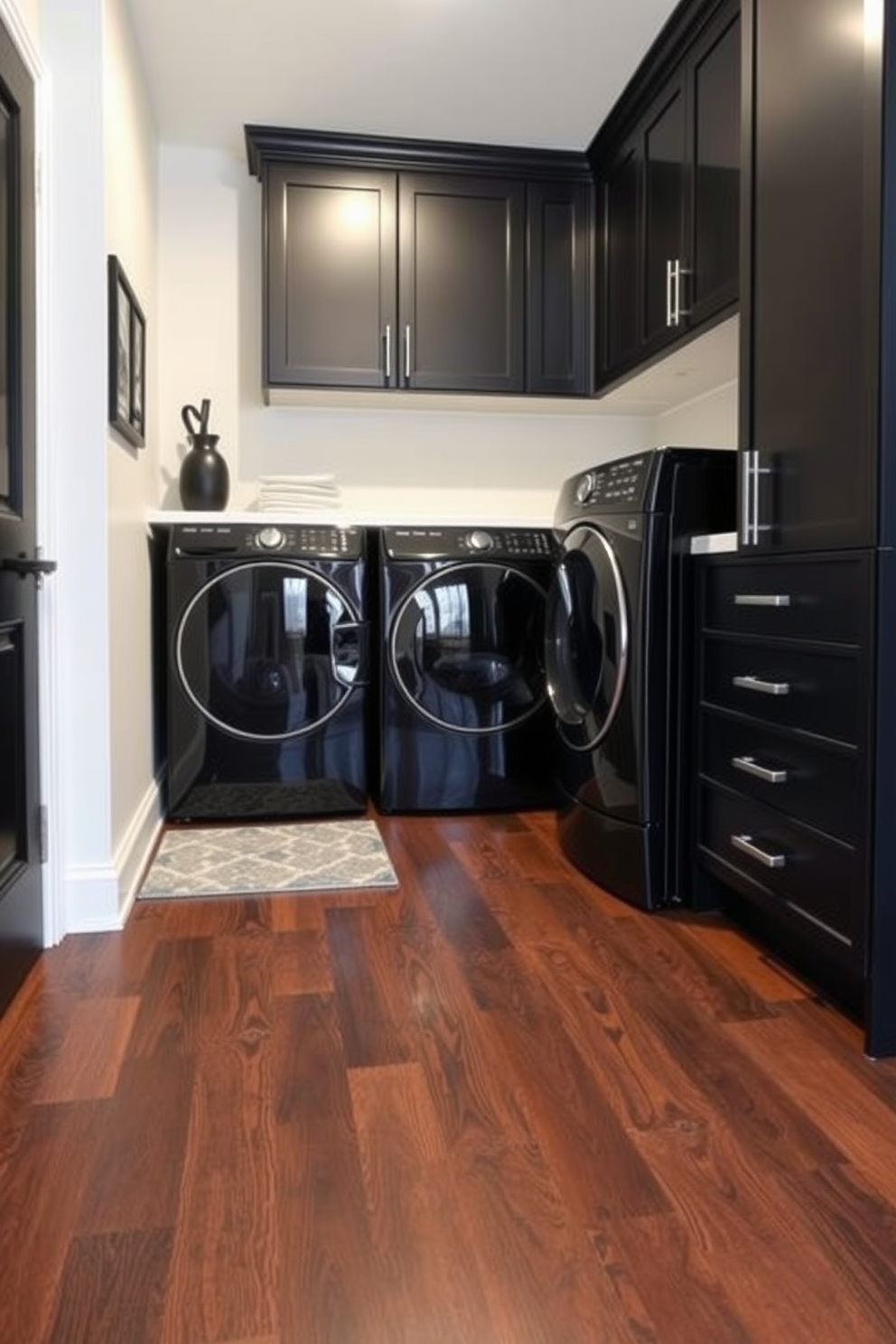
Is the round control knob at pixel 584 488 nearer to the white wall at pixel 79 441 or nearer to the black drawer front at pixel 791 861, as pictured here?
the black drawer front at pixel 791 861

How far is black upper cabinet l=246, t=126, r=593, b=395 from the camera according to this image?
2969 mm

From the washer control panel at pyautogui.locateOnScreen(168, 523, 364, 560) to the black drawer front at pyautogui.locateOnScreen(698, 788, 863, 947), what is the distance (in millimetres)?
1367

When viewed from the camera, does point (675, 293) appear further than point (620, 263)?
No

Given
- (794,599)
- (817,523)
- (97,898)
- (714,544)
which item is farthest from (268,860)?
(817,523)

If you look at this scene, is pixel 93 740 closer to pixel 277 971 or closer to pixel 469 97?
pixel 277 971

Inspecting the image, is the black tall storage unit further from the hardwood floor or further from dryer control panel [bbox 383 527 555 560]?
dryer control panel [bbox 383 527 555 560]

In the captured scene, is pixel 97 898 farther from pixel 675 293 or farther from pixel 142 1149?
pixel 675 293

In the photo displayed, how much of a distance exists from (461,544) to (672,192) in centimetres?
115

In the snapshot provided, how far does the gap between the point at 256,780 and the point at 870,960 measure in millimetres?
1815

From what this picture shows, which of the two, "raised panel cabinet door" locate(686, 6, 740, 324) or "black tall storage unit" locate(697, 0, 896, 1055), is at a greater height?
"raised panel cabinet door" locate(686, 6, 740, 324)

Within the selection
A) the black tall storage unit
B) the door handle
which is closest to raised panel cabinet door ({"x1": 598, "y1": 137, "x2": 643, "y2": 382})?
the black tall storage unit

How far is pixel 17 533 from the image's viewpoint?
1.57 meters

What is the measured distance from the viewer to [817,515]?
4.93ft

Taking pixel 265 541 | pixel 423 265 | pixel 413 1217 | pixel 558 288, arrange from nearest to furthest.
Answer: pixel 413 1217
pixel 265 541
pixel 423 265
pixel 558 288
